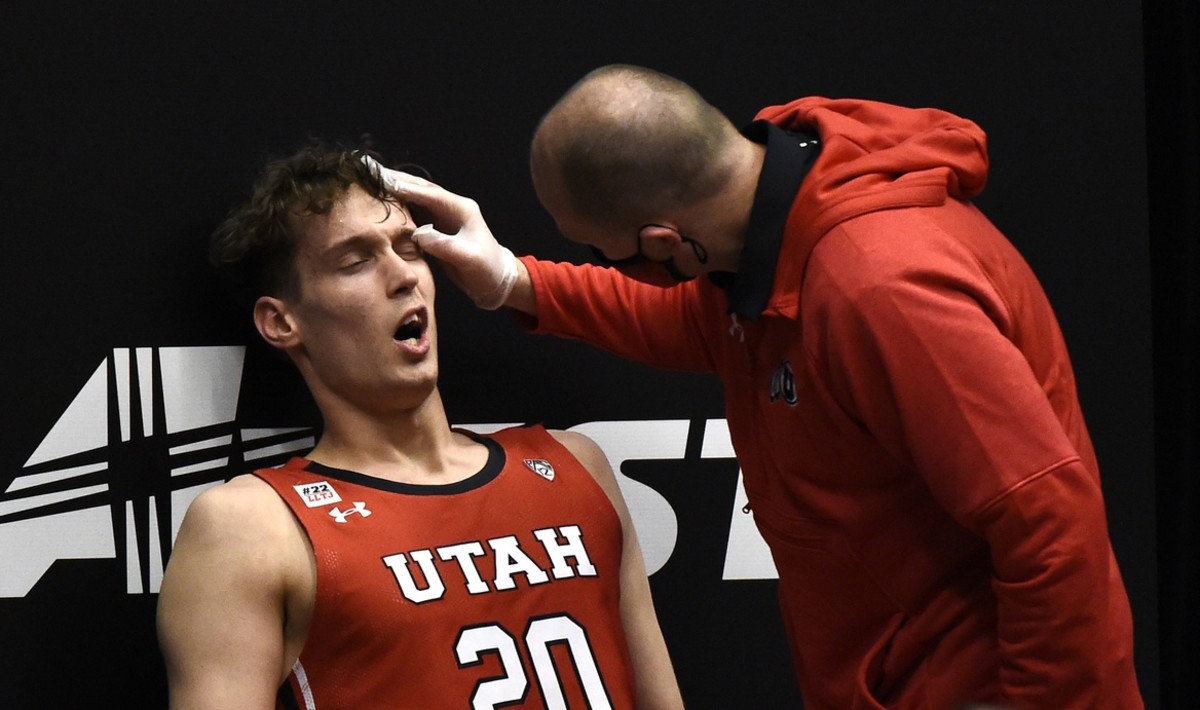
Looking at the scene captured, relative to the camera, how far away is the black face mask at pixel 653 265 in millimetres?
1875

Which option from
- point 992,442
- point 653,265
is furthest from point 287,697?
point 992,442

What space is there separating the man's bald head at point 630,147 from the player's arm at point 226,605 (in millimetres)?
737

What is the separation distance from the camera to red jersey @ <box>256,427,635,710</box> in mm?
2166

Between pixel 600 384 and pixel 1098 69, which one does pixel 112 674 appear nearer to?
pixel 600 384

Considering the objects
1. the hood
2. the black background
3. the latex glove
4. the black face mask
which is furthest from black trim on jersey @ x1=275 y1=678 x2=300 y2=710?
the hood

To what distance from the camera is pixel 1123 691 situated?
5.75ft

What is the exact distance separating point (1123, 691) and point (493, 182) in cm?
140

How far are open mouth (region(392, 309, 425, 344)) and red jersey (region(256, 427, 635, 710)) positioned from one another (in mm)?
246

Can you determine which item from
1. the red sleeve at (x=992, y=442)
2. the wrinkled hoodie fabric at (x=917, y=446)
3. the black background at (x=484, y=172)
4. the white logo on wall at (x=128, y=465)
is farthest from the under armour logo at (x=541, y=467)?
the red sleeve at (x=992, y=442)

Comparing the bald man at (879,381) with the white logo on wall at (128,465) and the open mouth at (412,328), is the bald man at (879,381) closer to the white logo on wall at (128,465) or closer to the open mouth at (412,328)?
the open mouth at (412,328)

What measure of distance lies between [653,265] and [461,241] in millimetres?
529

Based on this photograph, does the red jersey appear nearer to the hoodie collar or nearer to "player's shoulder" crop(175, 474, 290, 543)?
"player's shoulder" crop(175, 474, 290, 543)

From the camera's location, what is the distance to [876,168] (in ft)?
5.98

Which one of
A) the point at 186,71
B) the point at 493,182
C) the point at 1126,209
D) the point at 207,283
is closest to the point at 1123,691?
the point at 1126,209
